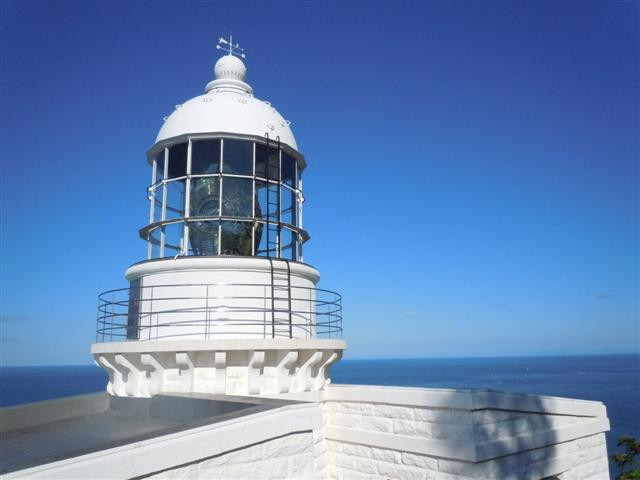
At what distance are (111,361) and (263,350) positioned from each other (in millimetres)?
2555

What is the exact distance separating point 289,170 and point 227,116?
159 centimetres

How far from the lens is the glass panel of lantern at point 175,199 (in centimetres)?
888

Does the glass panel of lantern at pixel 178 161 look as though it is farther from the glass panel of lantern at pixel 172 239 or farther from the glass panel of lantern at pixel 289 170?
the glass panel of lantern at pixel 289 170

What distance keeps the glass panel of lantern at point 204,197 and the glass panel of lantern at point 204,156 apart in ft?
0.76

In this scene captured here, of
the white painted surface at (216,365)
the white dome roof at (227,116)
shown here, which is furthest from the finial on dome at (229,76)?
the white painted surface at (216,365)

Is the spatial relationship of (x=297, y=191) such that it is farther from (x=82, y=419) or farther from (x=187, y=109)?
(x=82, y=419)

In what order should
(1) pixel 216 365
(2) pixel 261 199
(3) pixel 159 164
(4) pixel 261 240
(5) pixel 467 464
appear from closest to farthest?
(5) pixel 467 464 < (1) pixel 216 365 < (4) pixel 261 240 < (2) pixel 261 199 < (3) pixel 159 164

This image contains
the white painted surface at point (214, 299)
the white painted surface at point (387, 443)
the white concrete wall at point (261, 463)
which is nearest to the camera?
the white painted surface at point (387, 443)

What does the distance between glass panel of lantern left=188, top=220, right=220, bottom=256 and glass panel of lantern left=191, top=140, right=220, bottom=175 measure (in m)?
0.97

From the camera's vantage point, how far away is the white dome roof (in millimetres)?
8750

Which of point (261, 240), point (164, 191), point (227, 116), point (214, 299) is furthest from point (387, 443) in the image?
point (227, 116)

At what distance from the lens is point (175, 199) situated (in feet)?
29.3

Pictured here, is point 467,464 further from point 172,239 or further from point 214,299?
point 172,239

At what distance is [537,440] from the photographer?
19.2 ft
